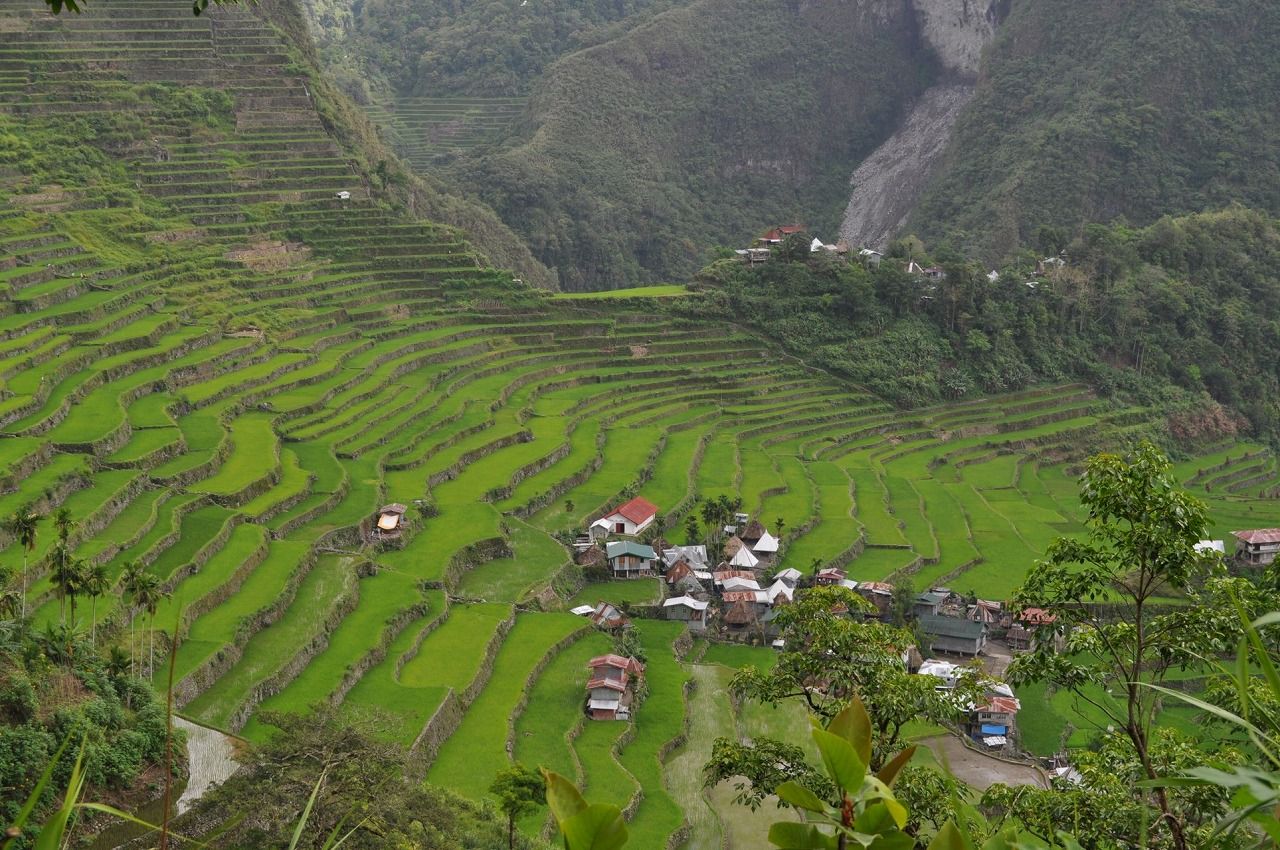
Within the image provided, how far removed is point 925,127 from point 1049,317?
40573 mm

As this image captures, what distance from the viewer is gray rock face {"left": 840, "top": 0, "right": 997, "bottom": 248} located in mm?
77688

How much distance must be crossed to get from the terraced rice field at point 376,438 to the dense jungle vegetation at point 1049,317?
49.7 inches

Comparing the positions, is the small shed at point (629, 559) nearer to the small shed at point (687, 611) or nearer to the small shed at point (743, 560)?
the small shed at point (687, 611)

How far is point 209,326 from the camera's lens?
3164cm

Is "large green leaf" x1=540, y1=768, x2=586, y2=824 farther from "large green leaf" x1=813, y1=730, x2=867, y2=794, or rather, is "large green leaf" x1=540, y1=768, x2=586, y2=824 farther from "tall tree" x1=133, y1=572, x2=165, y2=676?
"tall tree" x1=133, y1=572, x2=165, y2=676

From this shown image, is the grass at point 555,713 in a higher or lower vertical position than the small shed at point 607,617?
higher

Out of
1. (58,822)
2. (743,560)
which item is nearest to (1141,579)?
(58,822)

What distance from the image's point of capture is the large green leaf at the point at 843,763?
335 centimetres

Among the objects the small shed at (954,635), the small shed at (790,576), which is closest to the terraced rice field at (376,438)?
the small shed at (790,576)

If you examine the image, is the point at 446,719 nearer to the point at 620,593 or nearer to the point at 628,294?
the point at 620,593

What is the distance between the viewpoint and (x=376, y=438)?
1126 inches

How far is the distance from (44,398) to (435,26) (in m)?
70.6

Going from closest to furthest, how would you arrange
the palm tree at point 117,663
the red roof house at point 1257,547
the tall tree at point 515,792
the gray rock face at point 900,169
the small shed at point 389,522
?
the tall tree at point 515,792, the palm tree at point 117,663, the small shed at point 389,522, the red roof house at point 1257,547, the gray rock face at point 900,169

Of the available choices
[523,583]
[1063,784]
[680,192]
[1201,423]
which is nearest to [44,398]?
[523,583]
